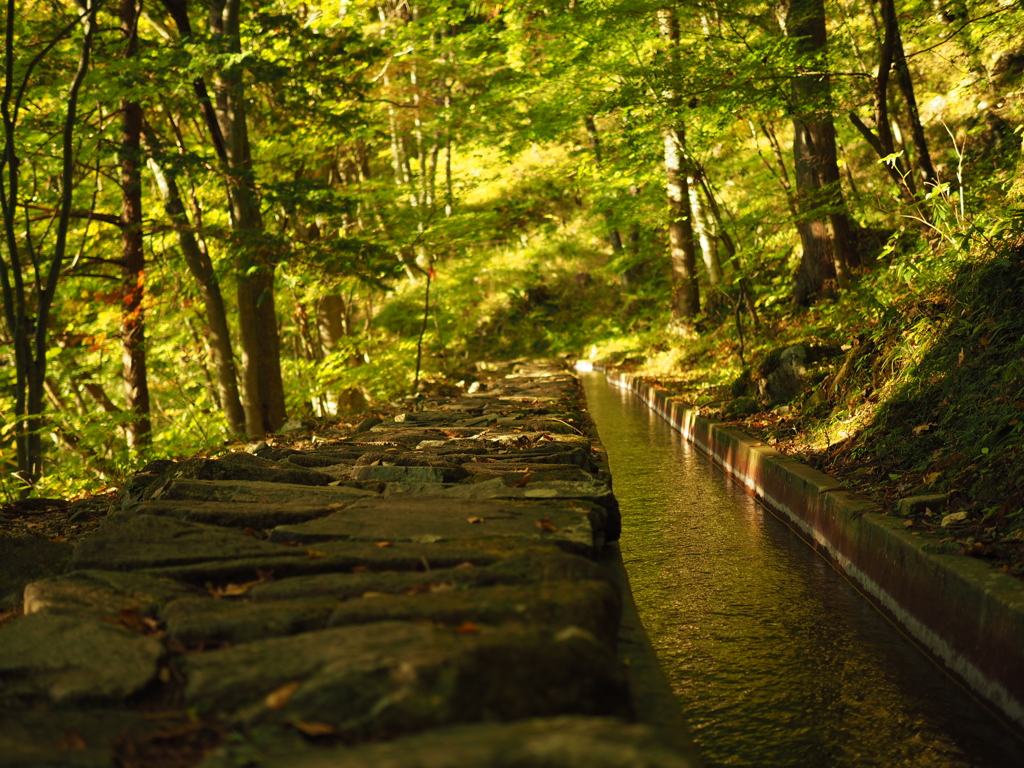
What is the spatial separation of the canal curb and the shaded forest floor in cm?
13

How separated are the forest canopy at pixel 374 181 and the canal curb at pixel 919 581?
2110mm

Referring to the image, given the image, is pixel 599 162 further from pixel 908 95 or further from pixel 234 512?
pixel 234 512

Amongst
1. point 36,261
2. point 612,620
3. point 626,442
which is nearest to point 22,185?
point 36,261

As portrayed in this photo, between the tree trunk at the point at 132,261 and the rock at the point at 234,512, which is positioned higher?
the tree trunk at the point at 132,261

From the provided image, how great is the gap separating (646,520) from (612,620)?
3994 millimetres

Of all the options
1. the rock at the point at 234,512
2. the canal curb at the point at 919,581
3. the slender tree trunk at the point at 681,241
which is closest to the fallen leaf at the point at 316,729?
the rock at the point at 234,512

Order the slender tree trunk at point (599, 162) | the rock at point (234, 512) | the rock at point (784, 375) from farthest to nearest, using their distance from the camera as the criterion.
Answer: the slender tree trunk at point (599, 162) → the rock at point (784, 375) → the rock at point (234, 512)

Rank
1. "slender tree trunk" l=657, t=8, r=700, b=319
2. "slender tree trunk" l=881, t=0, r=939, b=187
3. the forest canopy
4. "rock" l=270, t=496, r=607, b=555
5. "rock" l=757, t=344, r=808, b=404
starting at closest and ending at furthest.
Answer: "rock" l=270, t=496, r=607, b=555 → "slender tree trunk" l=881, t=0, r=939, b=187 → "rock" l=757, t=344, r=808, b=404 → the forest canopy → "slender tree trunk" l=657, t=8, r=700, b=319

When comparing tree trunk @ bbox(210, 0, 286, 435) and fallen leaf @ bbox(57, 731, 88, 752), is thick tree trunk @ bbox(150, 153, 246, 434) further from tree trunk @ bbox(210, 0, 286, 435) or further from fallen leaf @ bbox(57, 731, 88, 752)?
fallen leaf @ bbox(57, 731, 88, 752)

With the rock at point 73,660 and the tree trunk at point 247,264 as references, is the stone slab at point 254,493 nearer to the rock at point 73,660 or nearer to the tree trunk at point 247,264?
the rock at point 73,660

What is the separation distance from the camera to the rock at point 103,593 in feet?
7.15

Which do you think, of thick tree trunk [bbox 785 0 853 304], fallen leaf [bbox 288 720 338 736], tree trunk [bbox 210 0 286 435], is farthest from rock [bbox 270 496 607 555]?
thick tree trunk [bbox 785 0 853 304]

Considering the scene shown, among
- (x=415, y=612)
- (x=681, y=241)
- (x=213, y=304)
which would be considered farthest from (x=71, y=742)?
(x=681, y=241)

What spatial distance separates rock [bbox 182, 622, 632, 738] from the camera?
1.56m
